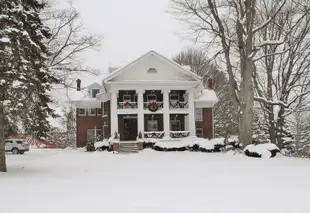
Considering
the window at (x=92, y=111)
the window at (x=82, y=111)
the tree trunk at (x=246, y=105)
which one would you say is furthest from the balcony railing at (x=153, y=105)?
the tree trunk at (x=246, y=105)

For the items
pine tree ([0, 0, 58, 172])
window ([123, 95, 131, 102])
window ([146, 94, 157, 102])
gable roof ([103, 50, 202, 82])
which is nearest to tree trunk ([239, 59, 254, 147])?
gable roof ([103, 50, 202, 82])

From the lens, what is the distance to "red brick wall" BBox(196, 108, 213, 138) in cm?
4022

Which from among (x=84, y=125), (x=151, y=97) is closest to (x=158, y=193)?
(x=151, y=97)

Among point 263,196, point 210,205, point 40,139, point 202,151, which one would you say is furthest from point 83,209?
point 202,151

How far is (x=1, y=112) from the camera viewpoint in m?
13.7

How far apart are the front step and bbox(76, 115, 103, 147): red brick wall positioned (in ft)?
39.1

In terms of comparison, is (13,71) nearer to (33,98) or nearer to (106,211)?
(33,98)

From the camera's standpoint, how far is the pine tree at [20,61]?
43.7ft

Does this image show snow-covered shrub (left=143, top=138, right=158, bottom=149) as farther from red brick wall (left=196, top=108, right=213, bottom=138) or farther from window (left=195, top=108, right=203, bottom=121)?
window (left=195, top=108, right=203, bottom=121)

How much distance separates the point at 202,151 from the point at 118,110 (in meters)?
8.96

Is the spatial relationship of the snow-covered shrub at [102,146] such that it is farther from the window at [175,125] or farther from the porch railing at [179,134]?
the window at [175,125]

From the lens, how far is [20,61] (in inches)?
542

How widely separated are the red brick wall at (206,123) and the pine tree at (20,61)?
27323mm

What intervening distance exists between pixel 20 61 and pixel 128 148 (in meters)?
17.5
